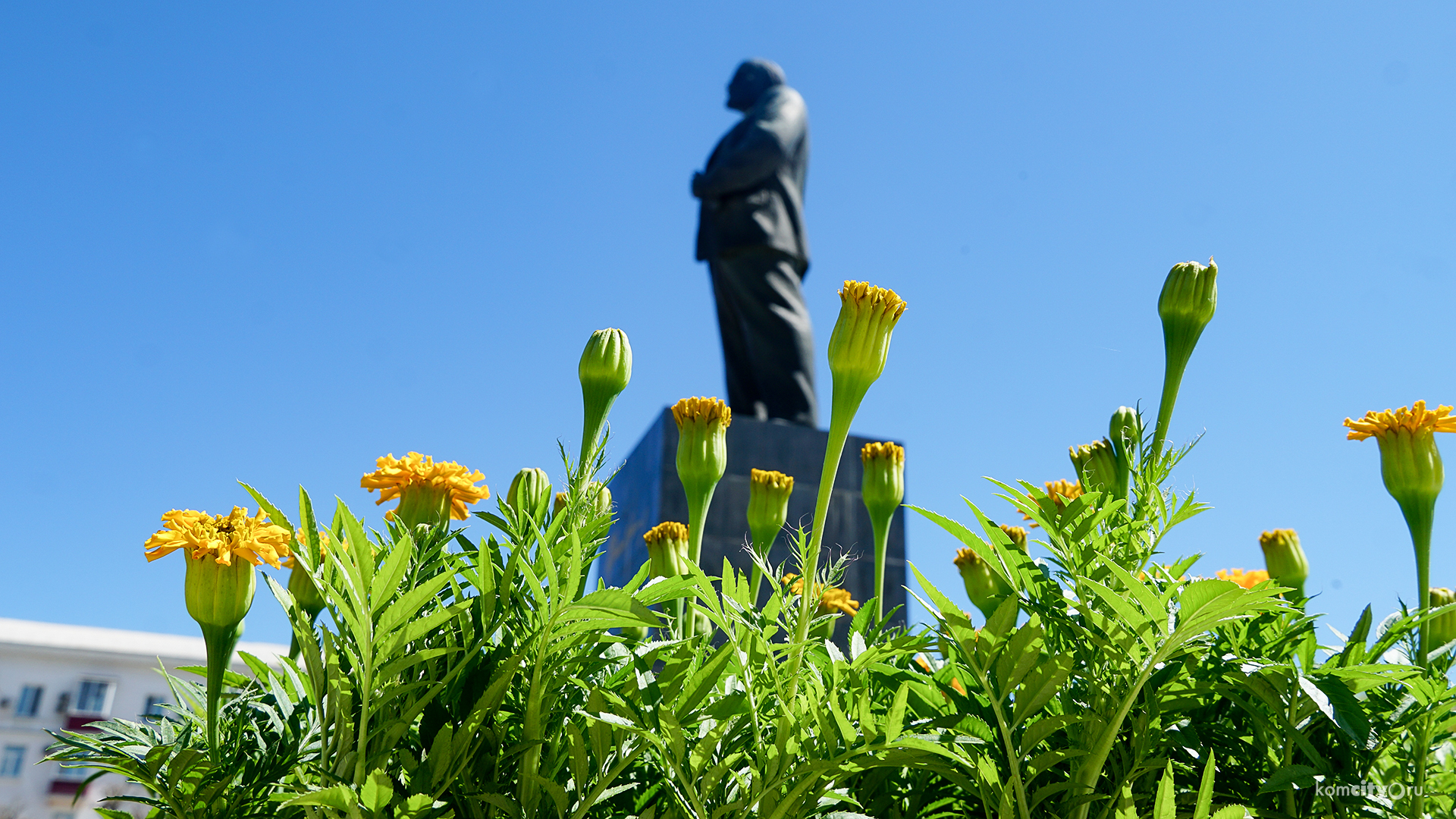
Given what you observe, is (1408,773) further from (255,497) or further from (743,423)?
(743,423)

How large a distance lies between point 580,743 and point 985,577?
52cm

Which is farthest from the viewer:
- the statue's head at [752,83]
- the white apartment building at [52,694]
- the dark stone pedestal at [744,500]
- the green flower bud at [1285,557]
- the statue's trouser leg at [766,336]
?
the white apartment building at [52,694]

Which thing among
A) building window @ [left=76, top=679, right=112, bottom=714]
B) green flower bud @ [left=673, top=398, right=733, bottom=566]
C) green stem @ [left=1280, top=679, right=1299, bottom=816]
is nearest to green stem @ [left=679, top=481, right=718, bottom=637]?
green flower bud @ [left=673, top=398, right=733, bottom=566]

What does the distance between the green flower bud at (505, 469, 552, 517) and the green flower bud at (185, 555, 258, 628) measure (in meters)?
0.14

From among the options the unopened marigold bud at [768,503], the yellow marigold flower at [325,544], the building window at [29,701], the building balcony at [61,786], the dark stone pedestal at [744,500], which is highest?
the dark stone pedestal at [744,500]

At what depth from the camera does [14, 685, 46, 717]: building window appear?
1518 cm

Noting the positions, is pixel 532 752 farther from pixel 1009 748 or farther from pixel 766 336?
pixel 766 336

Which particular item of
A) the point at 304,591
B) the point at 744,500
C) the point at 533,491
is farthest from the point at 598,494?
the point at 744,500

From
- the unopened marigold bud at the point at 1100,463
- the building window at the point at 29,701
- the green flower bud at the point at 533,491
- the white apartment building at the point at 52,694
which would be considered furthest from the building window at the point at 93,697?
the unopened marigold bud at the point at 1100,463

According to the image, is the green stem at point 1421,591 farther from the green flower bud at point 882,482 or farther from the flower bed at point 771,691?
the green flower bud at point 882,482

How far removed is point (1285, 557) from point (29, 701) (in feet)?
62.0

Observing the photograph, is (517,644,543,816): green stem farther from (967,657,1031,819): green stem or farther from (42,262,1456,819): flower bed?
(967,657,1031,819): green stem

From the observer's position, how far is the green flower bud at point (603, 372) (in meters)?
0.55

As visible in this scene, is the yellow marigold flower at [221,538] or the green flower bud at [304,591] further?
the green flower bud at [304,591]
